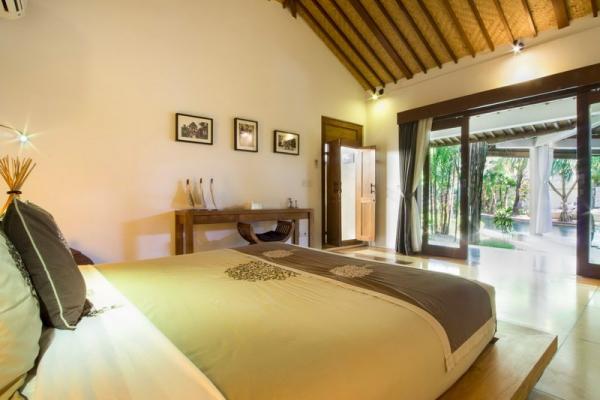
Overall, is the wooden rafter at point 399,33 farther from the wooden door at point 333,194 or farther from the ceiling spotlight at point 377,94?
the wooden door at point 333,194

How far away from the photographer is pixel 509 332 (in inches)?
59.6

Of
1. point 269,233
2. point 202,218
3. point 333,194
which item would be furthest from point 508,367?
point 333,194

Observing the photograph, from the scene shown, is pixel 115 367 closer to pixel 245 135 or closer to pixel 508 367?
pixel 508 367

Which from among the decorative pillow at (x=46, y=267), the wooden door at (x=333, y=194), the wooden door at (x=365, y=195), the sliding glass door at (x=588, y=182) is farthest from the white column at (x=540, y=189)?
the decorative pillow at (x=46, y=267)

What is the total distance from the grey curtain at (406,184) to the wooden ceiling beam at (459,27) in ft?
4.01

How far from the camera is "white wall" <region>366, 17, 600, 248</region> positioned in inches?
142

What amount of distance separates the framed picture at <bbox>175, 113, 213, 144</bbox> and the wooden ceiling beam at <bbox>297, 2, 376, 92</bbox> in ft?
8.30

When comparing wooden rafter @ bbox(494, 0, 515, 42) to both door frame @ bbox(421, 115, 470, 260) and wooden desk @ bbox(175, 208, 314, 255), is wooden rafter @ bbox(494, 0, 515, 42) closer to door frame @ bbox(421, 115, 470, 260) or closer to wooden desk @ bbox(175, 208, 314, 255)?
door frame @ bbox(421, 115, 470, 260)

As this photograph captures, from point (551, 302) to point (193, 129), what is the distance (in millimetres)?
4140

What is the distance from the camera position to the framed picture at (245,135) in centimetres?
414

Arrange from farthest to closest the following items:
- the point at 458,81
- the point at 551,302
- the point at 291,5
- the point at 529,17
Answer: the point at 291,5, the point at 458,81, the point at 529,17, the point at 551,302

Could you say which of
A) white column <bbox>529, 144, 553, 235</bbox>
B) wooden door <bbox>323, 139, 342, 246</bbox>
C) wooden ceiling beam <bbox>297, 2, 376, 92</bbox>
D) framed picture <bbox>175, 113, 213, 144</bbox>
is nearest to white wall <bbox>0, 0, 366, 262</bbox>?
framed picture <bbox>175, 113, 213, 144</bbox>

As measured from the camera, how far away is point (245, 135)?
4234 mm

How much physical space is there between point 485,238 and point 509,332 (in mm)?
4736
